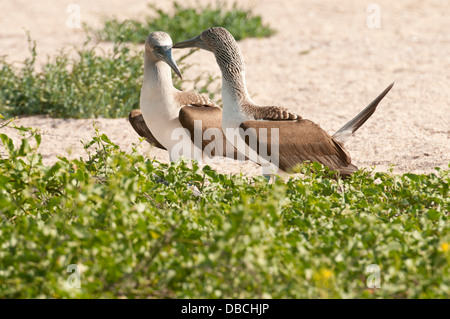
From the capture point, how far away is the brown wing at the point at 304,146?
489 centimetres

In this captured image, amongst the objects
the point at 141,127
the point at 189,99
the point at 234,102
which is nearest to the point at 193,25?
the point at 141,127

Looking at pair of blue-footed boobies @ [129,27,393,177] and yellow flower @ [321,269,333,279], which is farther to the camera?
pair of blue-footed boobies @ [129,27,393,177]

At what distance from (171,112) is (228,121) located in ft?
1.65

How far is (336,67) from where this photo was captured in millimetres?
9453

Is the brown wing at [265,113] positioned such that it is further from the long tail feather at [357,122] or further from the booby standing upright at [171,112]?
the long tail feather at [357,122]

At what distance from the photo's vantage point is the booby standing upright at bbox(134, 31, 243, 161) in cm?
509

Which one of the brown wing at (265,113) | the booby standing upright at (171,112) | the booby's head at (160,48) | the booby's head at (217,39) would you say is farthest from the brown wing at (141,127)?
the brown wing at (265,113)

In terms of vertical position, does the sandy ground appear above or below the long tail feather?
above

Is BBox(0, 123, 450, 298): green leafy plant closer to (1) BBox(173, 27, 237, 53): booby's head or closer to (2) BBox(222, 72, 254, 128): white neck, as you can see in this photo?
(2) BBox(222, 72, 254, 128): white neck

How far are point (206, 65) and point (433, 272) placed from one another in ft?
20.6

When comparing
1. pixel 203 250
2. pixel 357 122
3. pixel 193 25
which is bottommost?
pixel 203 250

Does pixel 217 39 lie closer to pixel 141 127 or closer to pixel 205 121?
pixel 205 121

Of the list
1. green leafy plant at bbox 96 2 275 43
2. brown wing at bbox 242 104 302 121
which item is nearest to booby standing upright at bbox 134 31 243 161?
brown wing at bbox 242 104 302 121
